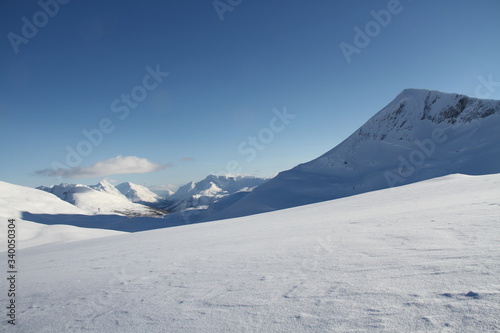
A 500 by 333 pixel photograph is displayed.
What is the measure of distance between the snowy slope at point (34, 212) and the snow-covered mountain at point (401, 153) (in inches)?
775

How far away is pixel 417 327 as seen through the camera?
2127mm

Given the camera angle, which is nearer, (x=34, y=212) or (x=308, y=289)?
(x=308, y=289)

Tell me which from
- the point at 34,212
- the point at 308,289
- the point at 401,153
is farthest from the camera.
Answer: the point at 401,153

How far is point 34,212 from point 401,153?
7382cm

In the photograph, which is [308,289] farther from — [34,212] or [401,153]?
[401,153]

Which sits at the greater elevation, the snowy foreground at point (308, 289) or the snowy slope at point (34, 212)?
the snowy slope at point (34, 212)

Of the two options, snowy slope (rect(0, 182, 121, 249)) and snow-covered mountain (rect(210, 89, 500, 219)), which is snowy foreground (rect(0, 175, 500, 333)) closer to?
snowy slope (rect(0, 182, 121, 249))

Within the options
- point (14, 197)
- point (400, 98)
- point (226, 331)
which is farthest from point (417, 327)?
point (400, 98)

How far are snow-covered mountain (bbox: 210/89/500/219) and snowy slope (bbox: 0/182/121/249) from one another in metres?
19.7

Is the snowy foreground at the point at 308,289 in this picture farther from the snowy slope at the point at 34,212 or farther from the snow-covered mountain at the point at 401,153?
the snow-covered mountain at the point at 401,153

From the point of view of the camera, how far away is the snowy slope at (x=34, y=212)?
2316cm

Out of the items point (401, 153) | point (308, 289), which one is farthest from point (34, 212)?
point (401, 153)

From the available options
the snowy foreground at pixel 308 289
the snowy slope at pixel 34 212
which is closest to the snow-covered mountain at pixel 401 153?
the snowy slope at pixel 34 212

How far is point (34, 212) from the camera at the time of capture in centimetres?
4081
